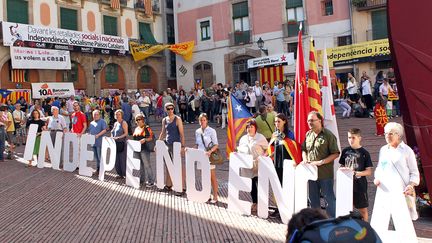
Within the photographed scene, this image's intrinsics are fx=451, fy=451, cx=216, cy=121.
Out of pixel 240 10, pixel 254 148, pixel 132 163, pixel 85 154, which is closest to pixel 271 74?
pixel 240 10

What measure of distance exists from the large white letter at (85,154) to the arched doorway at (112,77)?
851 inches

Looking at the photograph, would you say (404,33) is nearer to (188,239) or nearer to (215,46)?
(188,239)

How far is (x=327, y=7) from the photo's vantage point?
92.4 feet

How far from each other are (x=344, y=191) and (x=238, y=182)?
1997 mm

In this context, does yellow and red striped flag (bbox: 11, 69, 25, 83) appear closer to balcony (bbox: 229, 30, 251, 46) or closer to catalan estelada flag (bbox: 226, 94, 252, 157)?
balcony (bbox: 229, 30, 251, 46)

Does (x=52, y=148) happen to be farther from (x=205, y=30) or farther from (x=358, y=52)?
(x=205, y=30)

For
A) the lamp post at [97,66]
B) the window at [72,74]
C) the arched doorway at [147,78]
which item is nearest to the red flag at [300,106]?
the lamp post at [97,66]

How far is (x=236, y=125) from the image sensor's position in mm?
9094

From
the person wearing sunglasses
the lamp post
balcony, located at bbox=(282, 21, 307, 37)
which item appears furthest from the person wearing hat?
balcony, located at bbox=(282, 21, 307, 37)

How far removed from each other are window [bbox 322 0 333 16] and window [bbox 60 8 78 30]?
16209 millimetres

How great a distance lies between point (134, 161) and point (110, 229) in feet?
9.64

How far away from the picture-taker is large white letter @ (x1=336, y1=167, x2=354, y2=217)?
17.6 feet

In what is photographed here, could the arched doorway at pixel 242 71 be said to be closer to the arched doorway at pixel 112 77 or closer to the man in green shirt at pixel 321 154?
the arched doorway at pixel 112 77

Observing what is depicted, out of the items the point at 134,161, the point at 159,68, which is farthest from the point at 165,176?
the point at 159,68
